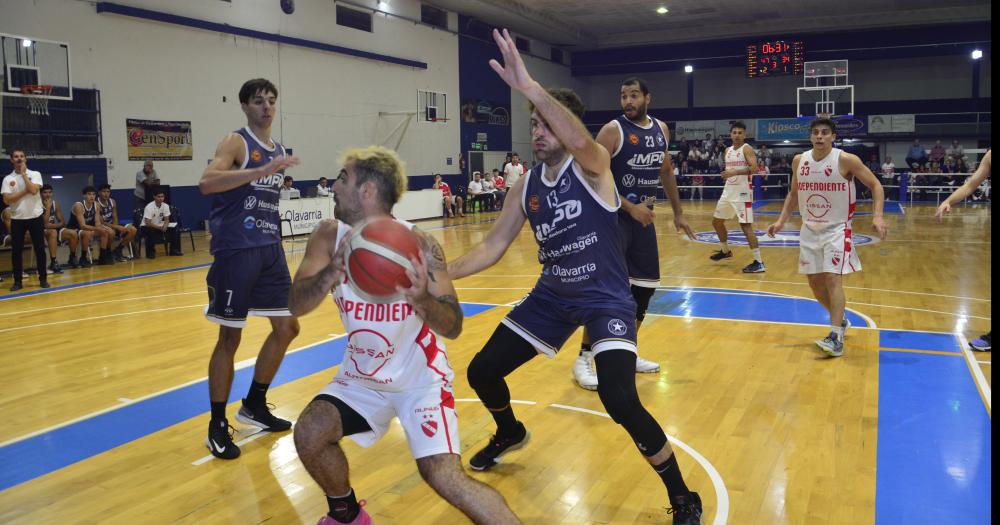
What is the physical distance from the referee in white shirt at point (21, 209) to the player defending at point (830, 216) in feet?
32.1

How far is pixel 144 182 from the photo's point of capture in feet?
52.5

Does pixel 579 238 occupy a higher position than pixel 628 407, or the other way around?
pixel 579 238

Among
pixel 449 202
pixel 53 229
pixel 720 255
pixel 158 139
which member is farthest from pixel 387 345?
pixel 449 202

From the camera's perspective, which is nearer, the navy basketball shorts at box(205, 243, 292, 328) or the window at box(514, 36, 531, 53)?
the navy basketball shorts at box(205, 243, 292, 328)

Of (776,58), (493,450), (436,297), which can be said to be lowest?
(493,450)

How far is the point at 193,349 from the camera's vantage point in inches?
276

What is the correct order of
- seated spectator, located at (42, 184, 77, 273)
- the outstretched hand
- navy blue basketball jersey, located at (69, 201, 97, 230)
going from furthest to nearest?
navy blue basketball jersey, located at (69, 201, 97, 230) < seated spectator, located at (42, 184, 77, 273) < the outstretched hand

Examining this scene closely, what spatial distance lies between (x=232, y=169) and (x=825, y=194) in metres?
4.74

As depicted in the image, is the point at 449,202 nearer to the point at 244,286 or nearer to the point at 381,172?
the point at 244,286

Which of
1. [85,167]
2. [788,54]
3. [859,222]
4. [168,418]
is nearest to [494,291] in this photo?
[168,418]

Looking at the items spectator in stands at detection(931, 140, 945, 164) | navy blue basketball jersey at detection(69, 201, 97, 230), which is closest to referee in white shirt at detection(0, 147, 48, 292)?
navy blue basketball jersey at detection(69, 201, 97, 230)

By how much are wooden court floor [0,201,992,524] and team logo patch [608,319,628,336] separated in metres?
0.84

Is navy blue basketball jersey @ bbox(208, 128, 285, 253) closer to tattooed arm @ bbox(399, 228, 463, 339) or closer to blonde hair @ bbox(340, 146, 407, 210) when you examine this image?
blonde hair @ bbox(340, 146, 407, 210)

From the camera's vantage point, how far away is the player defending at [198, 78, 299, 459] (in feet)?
14.5
